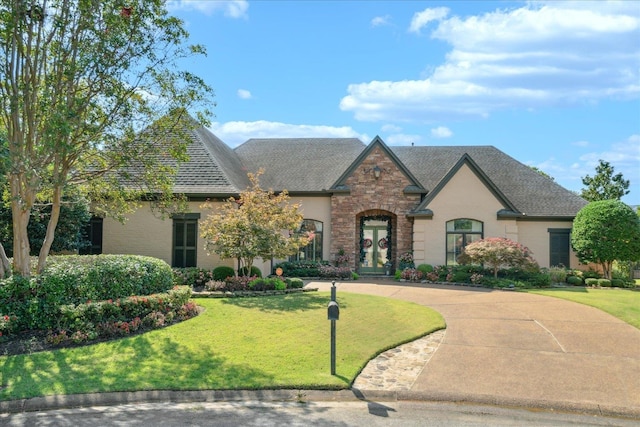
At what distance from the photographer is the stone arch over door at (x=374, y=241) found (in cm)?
2267

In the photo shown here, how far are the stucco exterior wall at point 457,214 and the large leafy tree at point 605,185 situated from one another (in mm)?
14939

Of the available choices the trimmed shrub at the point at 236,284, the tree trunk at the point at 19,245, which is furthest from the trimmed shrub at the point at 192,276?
the tree trunk at the point at 19,245

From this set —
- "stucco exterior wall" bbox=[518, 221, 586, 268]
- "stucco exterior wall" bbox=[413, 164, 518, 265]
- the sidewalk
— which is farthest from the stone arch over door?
the sidewalk

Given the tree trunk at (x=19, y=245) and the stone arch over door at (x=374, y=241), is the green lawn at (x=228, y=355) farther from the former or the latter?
the stone arch over door at (x=374, y=241)

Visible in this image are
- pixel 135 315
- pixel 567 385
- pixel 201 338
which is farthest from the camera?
pixel 135 315

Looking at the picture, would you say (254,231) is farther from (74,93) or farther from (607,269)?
(607,269)

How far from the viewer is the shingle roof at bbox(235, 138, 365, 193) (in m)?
23.1

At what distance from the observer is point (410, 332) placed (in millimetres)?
10289

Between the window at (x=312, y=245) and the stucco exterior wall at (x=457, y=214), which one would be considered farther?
the window at (x=312, y=245)

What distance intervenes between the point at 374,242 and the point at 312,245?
2949 mm

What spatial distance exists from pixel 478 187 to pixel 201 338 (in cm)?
1536

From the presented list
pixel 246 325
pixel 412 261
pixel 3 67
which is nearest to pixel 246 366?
pixel 246 325

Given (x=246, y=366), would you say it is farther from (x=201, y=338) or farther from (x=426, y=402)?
(x=426, y=402)

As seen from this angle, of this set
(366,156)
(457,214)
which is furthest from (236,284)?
(457,214)
